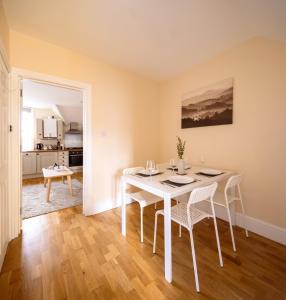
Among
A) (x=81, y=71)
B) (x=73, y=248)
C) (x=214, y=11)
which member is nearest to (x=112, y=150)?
(x=81, y=71)

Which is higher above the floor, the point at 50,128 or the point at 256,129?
the point at 50,128

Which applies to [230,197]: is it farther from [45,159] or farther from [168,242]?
[45,159]

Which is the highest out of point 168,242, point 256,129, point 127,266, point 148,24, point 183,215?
point 148,24

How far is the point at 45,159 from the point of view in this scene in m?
5.13

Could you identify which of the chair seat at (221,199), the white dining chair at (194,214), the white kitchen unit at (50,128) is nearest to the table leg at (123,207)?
the white dining chair at (194,214)

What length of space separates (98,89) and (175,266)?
2.56 meters

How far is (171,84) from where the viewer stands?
3100 millimetres

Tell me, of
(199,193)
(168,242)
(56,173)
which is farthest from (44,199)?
(199,193)

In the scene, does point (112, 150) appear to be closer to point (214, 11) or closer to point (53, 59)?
point (53, 59)

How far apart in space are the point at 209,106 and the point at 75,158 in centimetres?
508

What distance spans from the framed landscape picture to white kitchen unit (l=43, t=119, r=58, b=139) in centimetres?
507

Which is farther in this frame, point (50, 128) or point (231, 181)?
point (50, 128)

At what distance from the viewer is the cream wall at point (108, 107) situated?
1.98 metres

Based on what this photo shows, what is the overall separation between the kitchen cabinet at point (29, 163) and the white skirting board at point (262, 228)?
17.8ft
